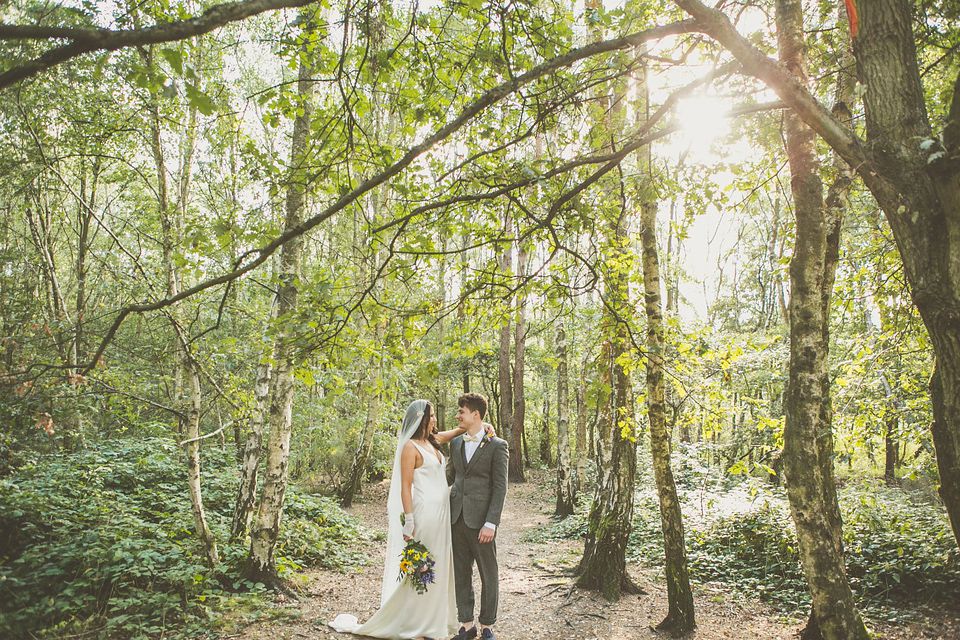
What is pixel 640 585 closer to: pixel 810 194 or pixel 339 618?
pixel 339 618

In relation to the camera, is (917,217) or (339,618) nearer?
(917,217)

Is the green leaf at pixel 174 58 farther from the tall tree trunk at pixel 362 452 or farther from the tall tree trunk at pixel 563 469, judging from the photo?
the tall tree trunk at pixel 362 452

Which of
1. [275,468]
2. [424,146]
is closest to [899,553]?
[424,146]

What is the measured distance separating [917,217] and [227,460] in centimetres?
1081

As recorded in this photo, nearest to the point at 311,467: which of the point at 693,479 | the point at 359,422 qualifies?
the point at 359,422

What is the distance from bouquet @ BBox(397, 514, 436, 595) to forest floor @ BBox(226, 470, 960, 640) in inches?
41.0

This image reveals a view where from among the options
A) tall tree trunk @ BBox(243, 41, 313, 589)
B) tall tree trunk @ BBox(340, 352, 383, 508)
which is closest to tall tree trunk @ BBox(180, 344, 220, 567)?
tall tree trunk @ BBox(243, 41, 313, 589)

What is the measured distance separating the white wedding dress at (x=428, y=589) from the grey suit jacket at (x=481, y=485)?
0.14 meters

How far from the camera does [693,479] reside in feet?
37.0

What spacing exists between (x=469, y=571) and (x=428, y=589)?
1.28 feet

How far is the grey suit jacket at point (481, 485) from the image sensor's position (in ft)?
14.5

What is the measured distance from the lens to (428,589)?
4430 mm

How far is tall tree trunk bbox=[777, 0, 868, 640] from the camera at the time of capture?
9.44ft

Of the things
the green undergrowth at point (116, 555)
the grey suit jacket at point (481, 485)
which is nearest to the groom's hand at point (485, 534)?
the grey suit jacket at point (481, 485)
